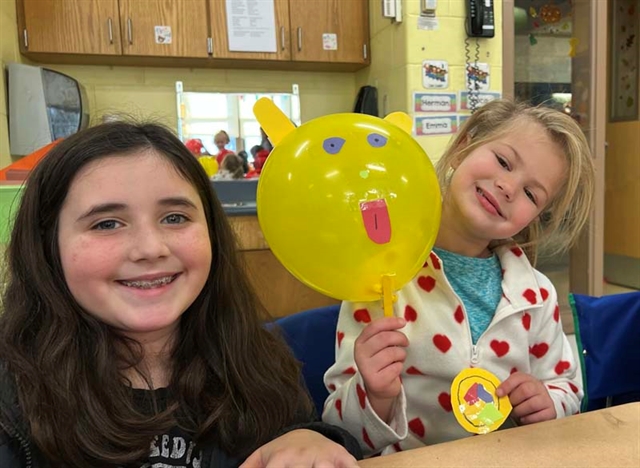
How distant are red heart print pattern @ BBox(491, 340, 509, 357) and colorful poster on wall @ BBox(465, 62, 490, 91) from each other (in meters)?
1.85

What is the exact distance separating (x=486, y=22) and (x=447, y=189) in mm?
1821

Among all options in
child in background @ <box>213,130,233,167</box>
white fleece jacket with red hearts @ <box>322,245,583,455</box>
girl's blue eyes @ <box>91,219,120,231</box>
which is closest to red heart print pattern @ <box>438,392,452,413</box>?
white fleece jacket with red hearts @ <box>322,245,583,455</box>

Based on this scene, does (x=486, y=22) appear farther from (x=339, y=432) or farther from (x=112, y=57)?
(x=339, y=432)

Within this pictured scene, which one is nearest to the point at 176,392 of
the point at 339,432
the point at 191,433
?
the point at 191,433

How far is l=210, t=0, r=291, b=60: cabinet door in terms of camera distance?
264 cm

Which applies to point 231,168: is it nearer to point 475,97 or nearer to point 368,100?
point 368,100

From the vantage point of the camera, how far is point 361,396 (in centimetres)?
82

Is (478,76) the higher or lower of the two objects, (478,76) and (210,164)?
the higher

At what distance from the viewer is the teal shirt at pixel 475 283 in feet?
3.29

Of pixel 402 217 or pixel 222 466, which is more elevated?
pixel 402 217

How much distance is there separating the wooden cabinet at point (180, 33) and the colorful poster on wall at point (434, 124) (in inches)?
23.3

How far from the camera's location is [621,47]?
410 centimetres

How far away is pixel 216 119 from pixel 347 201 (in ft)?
7.82

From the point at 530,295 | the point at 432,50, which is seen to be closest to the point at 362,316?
the point at 530,295
